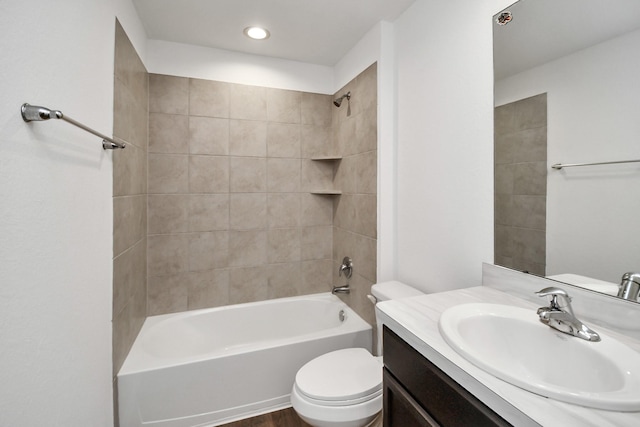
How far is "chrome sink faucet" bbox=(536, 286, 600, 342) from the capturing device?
76 cm

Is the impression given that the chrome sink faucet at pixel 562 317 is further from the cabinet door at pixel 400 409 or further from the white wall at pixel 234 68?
the white wall at pixel 234 68

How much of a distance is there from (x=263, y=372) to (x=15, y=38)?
1.81m

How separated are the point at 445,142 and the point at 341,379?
4.32 ft

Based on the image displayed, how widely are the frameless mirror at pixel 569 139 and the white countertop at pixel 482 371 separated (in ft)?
0.72

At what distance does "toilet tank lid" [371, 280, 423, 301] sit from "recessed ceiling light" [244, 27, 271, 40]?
189 cm

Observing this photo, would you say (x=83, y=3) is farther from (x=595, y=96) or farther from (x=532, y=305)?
(x=532, y=305)

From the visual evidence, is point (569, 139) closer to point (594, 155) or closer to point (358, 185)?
point (594, 155)

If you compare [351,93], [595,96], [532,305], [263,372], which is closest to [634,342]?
[532,305]

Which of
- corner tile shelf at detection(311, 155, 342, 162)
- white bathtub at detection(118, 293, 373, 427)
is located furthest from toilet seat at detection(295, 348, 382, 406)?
corner tile shelf at detection(311, 155, 342, 162)

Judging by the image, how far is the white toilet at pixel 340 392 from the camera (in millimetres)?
1289

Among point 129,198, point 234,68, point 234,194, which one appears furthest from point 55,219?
point 234,68

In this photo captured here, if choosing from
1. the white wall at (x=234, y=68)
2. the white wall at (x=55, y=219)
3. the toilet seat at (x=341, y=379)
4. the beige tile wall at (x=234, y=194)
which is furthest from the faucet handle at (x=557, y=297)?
the white wall at (x=234, y=68)

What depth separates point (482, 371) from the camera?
65 cm

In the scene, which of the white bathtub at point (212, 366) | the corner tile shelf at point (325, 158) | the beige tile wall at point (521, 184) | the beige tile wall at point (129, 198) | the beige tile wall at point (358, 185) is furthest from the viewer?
the corner tile shelf at point (325, 158)
